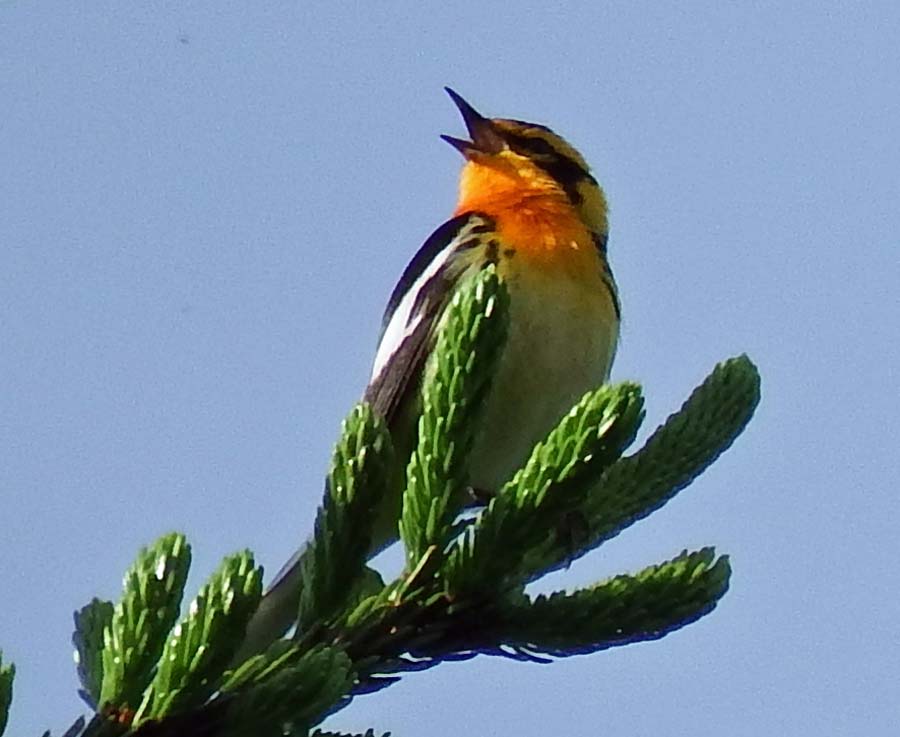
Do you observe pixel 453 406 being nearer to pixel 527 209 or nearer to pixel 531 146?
pixel 527 209

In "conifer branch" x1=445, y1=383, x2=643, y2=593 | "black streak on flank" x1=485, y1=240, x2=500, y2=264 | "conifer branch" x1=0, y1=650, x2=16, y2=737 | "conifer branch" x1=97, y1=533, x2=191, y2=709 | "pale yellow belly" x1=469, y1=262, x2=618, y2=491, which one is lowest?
"conifer branch" x1=0, y1=650, x2=16, y2=737

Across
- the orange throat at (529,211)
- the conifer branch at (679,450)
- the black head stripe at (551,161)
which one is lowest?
the conifer branch at (679,450)

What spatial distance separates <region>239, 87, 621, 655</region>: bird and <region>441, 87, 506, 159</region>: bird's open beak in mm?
313

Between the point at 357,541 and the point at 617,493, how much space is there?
0.70 m

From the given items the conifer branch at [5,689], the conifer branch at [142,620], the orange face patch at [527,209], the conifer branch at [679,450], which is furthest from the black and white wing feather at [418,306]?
the conifer branch at [5,689]

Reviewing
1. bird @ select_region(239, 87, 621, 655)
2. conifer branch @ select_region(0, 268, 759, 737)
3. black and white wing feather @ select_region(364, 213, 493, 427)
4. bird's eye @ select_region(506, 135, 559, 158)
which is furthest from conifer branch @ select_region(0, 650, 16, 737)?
bird's eye @ select_region(506, 135, 559, 158)

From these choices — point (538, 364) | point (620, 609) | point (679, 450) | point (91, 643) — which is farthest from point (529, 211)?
point (91, 643)

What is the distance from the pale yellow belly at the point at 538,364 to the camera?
12.3 ft

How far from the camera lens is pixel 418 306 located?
3.95m

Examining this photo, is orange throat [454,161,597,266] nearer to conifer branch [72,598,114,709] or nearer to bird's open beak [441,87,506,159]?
bird's open beak [441,87,506,159]

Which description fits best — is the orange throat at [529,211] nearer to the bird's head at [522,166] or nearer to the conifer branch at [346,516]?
the bird's head at [522,166]

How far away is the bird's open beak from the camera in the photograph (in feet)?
17.3

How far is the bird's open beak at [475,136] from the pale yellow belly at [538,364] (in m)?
1.26

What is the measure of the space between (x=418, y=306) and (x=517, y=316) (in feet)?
0.93
